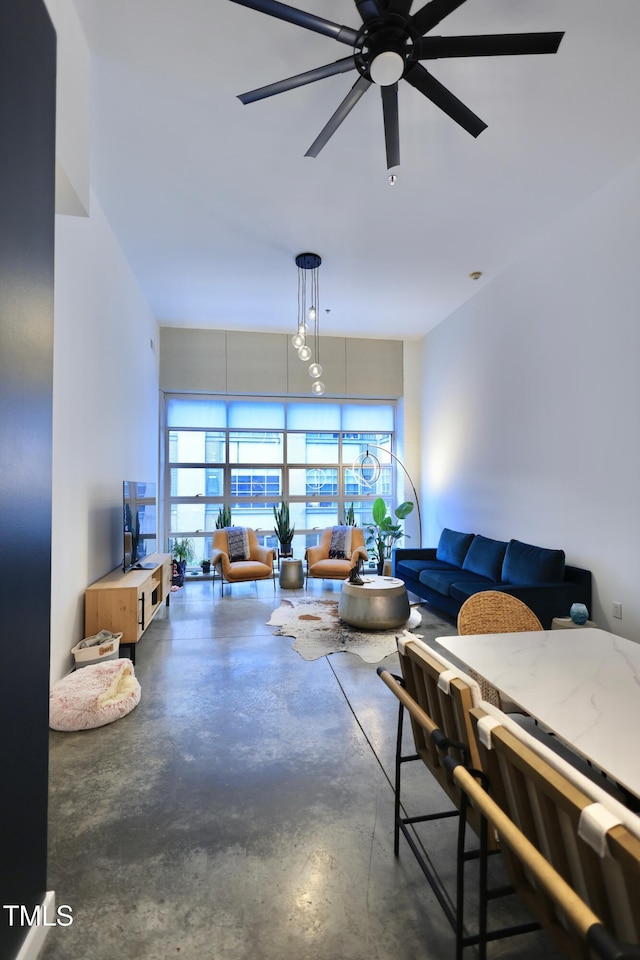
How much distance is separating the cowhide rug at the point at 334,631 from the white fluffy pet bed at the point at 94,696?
1.37 metres

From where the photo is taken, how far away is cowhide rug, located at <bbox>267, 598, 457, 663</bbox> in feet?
13.1

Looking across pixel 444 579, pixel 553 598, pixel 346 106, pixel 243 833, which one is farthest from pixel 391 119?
pixel 444 579

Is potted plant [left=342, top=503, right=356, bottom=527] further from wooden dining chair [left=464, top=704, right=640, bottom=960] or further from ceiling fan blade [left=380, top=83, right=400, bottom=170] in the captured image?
wooden dining chair [left=464, top=704, right=640, bottom=960]

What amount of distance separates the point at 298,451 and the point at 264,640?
12.4 feet

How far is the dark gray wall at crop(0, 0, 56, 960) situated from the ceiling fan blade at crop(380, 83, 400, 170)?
136 cm

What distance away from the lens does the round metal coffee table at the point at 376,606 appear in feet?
14.5

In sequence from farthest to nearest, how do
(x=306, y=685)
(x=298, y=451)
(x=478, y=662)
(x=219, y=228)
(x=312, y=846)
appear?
(x=298, y=451) < (x=219, y=228) < (x=306, y=685) < (x=312, y=846) < (x=478, y=662)

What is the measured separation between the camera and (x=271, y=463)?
743cm

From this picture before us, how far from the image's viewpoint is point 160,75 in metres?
2.63

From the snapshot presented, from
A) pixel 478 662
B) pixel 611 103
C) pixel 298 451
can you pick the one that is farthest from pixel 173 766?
pixel 298 451

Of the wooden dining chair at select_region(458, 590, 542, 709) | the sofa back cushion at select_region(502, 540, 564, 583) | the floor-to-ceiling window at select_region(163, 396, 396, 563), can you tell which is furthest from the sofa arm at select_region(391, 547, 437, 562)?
the wooden dining chair at select_region(458, 590, 542, 709)

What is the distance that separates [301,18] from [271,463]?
228 inches

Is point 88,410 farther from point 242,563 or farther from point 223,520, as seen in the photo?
point 223,520

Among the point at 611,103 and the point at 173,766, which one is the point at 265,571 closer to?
the point at 173,766
